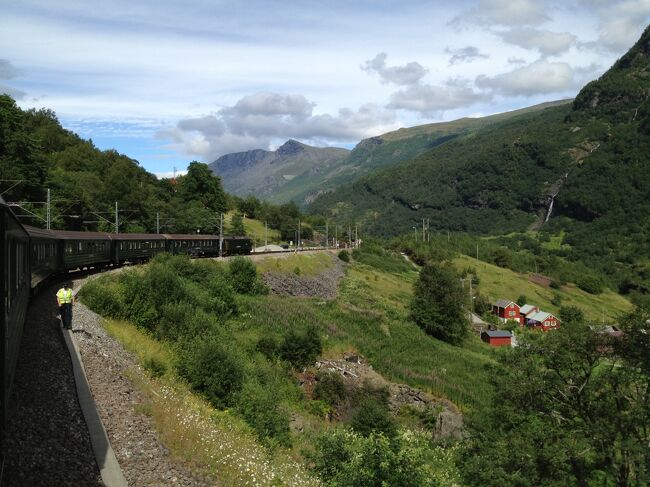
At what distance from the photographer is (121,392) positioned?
13.5 metres

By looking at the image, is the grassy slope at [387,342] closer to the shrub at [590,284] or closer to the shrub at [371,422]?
the shrub at [371,422]

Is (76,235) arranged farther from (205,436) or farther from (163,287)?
(205,436)

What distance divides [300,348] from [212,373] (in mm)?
14812

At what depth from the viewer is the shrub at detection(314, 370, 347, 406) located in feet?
102

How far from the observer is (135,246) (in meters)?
44.6

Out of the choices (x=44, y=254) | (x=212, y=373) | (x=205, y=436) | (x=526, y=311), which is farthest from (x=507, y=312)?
(x=205, y=436)

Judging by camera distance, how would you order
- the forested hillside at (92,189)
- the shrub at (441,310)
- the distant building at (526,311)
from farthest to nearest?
the distant building at (526,311)
the shrub at (441,310)
the forested hillside at (92,189)

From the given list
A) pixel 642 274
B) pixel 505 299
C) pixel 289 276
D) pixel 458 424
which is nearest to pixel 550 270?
pixel 642 274

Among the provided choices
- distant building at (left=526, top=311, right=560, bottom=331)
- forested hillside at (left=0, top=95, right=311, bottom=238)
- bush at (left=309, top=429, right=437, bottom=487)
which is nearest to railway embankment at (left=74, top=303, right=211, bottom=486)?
bush at (left=309, top=429, right=437, bottom=487)

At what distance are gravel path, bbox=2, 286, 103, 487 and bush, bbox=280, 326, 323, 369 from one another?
18911 millimetres

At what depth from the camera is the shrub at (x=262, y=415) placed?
710 inches

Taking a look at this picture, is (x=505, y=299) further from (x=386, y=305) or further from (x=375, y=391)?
(x=375, y=391)

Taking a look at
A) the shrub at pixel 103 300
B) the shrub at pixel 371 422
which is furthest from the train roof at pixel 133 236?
the shrub at pixel 371 422

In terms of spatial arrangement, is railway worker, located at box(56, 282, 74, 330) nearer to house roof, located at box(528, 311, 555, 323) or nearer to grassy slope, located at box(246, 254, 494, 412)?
grassy slope, located at box(246, 254, 494, 412)
